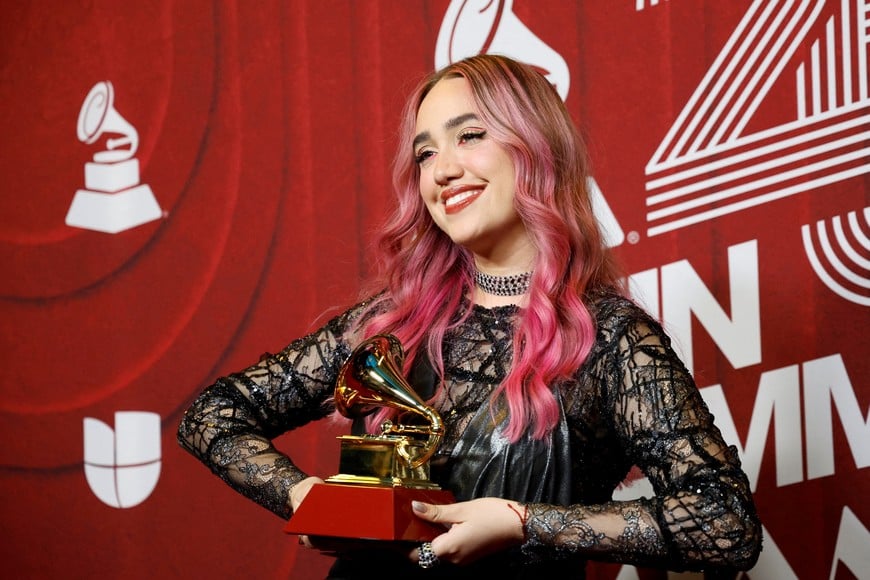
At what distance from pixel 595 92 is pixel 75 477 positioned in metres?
1.98

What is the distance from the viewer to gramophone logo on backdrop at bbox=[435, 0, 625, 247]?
2.76 m

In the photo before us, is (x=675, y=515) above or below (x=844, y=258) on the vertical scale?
below

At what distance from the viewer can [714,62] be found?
8.57 feet

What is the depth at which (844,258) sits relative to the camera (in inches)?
96.6

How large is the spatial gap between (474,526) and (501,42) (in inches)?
64.0

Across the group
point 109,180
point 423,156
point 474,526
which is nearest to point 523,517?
point 474,526

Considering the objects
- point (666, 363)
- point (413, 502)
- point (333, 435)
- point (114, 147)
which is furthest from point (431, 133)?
point (114, 147)

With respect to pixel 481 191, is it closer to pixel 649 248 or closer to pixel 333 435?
pixel 649 248

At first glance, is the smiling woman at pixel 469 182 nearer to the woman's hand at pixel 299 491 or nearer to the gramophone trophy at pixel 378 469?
the gramophone trophy at pixel 378 469

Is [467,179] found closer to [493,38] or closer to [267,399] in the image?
[267,399]

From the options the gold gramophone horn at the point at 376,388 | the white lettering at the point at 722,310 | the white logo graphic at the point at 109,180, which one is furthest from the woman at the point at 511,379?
the white logo graphic at the point at 109,180

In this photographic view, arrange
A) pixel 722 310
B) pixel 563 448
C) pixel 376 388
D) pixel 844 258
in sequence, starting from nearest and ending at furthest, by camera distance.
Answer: pixel 376 388 < pixel 563 448 < pixel 844 258 < pixel 722 310

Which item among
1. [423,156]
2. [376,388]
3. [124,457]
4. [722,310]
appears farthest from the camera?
[124,457]

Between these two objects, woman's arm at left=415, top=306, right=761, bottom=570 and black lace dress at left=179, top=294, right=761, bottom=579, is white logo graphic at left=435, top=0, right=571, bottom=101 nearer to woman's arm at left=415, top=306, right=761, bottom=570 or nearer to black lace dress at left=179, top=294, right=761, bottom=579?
black lace dress at left=179, top=294, right=761, bottom=579
